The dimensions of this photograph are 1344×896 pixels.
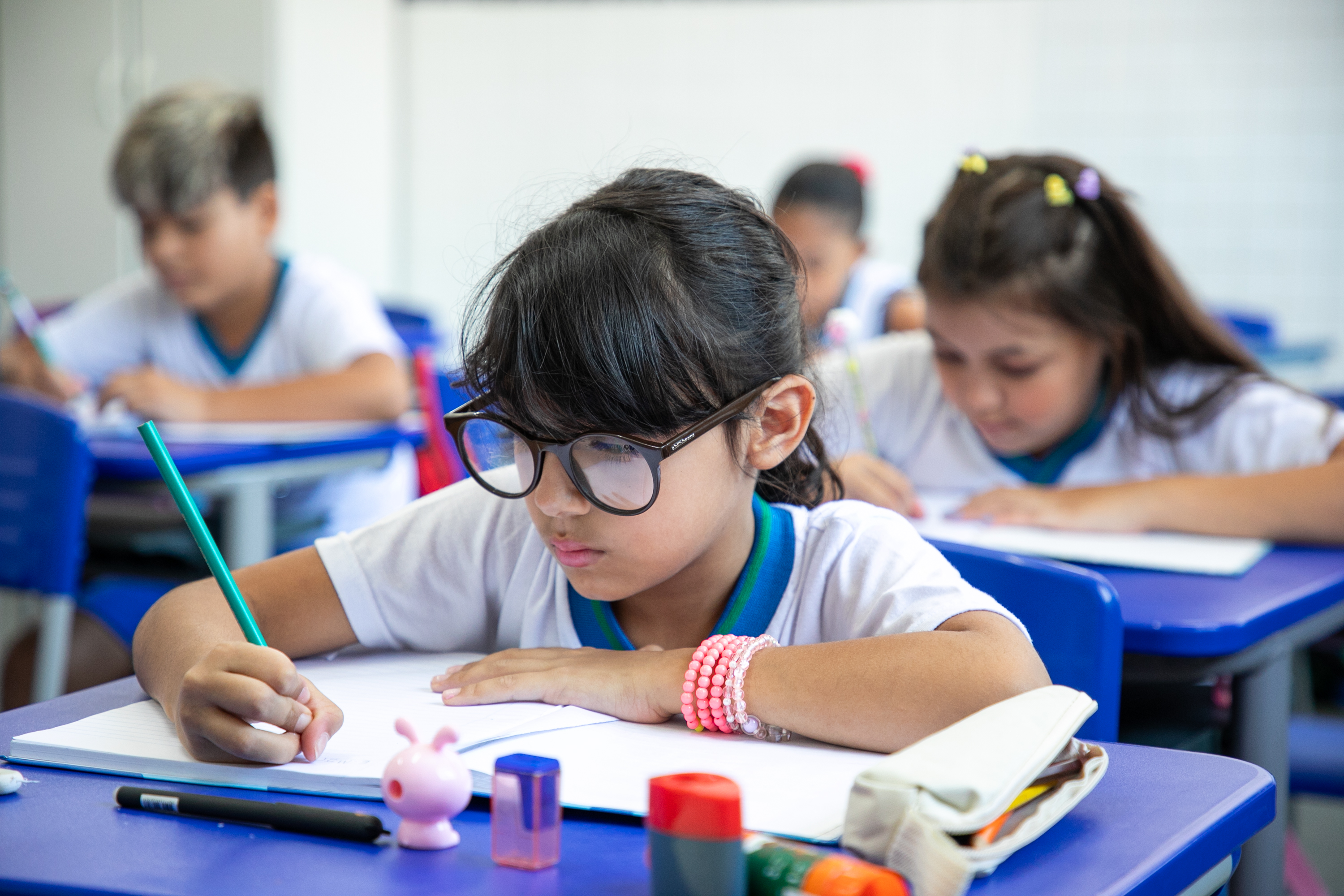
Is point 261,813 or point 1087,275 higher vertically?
point 1087,275

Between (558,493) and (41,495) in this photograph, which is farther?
(41,495)

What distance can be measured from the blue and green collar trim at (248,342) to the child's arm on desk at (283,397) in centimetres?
13

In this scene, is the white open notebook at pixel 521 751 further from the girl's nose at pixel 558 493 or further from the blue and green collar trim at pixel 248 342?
the blue and green collar trim at pixel 248 342

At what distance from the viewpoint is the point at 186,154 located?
2518 mm

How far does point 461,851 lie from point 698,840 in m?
0.16

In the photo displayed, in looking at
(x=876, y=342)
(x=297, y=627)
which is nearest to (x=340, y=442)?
(x=876, y=342)

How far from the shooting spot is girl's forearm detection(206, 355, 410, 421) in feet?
7.79

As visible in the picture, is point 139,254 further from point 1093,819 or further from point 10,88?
point 1093,819

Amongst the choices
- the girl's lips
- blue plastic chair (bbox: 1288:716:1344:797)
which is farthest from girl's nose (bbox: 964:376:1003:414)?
the girl's lips

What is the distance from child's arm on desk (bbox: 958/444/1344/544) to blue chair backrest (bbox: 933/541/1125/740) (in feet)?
1.88

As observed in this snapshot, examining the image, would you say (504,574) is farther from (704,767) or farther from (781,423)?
Answer: (704,767)

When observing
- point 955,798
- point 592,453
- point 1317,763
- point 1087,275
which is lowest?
point 1317,763

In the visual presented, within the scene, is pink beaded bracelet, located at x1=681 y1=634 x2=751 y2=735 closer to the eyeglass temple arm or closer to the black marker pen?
the eyeglass temple arm

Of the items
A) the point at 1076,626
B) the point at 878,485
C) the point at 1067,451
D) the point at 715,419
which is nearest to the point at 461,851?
the point at 715,419
